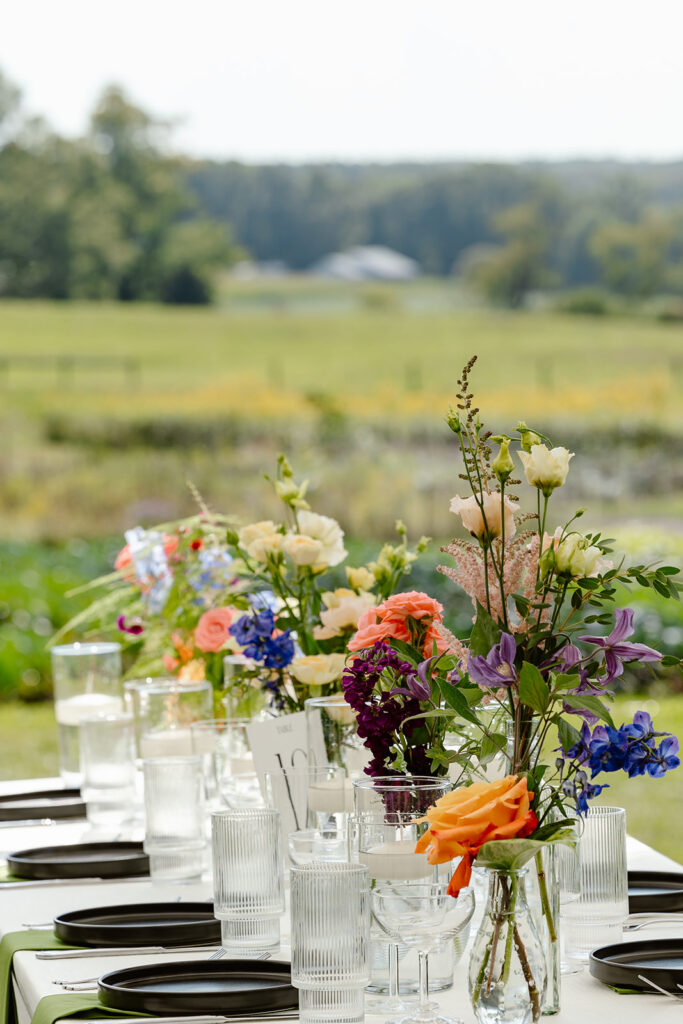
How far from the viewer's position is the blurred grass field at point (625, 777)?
5258mm

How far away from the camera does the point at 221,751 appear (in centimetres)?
183

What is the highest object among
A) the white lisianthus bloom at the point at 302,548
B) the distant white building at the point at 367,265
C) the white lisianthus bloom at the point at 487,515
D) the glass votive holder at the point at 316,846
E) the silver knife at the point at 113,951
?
the distant white building at the point at 367,265

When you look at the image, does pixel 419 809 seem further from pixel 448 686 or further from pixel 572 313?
pixel 572 313

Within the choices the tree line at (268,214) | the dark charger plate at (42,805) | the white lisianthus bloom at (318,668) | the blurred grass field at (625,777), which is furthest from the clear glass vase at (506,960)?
the tree line at (268,214)

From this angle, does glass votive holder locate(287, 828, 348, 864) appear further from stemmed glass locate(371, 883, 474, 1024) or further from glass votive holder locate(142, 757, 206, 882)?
glass votive holder locate(142, 757, 206, 882)

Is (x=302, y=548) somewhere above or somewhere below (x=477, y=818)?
above

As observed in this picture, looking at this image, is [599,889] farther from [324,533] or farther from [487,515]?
[324,533]

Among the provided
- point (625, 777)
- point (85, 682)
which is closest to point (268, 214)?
point (625, 777)

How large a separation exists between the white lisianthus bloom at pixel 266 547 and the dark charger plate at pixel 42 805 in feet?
2.16

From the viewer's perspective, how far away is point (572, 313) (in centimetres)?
1077

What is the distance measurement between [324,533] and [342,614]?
121mm

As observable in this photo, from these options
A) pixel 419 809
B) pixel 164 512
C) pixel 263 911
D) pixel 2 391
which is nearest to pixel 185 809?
pixel 263 911

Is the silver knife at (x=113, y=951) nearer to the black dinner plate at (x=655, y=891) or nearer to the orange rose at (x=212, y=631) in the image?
the black dinner plate at (x=655, y=891)

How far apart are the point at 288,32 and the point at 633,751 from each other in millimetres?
9745
